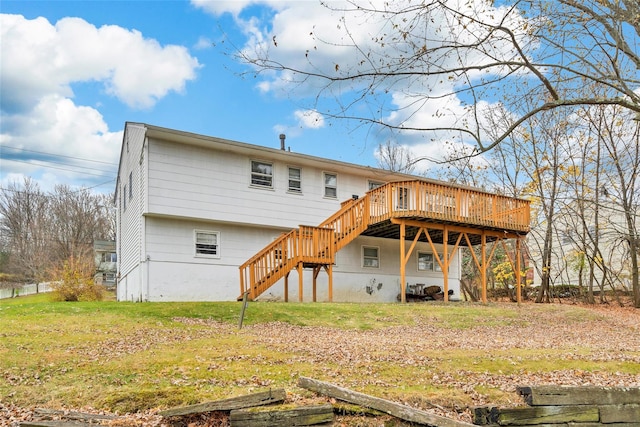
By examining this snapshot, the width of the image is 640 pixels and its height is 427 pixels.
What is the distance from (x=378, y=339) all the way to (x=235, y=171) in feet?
32.3

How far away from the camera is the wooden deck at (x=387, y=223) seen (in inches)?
659

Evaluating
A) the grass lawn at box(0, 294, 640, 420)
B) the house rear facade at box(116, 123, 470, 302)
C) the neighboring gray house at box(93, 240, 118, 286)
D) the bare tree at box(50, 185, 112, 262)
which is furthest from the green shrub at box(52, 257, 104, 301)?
the bare tree at box(50, 185, 112, 262)

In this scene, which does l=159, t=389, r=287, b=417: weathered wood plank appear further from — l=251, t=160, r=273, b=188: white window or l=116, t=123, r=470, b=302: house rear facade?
l=251, t=160, r=273, b=188: white window

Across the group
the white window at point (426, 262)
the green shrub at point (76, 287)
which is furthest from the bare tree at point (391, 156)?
the green shrub at point (76, 287)

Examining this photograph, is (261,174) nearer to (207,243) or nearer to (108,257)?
(207,243)

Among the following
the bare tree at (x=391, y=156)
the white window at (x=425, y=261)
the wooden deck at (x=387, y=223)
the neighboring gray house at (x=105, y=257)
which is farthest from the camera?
the neighboring gray house at (x=105, y=257)

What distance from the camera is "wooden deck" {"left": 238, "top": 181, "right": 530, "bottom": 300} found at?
16.8 m

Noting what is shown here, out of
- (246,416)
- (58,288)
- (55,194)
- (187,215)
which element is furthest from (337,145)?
(55,194)

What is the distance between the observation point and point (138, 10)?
13445 mm

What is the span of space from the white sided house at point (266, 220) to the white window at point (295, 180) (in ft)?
0.14

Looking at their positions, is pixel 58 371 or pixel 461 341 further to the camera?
pixel 461 341

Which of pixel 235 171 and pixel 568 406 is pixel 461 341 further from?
pixel 235 171

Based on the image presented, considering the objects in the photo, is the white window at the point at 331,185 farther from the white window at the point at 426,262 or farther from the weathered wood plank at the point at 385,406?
the weathered wood plank at the point at 385,406

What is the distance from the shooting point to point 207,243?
17.9m
